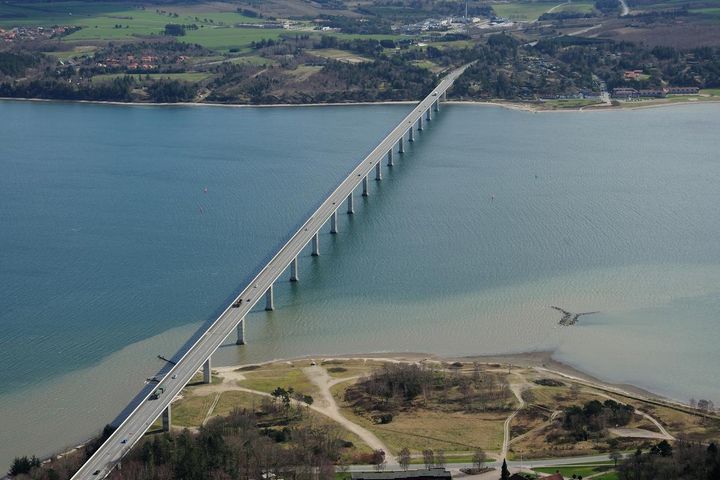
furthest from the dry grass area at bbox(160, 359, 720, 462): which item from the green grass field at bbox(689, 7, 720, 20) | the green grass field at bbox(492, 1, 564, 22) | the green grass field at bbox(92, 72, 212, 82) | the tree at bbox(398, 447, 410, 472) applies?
the green grass field at bbox(492, 1, 564, 22)

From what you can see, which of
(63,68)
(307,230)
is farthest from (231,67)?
(307,230)

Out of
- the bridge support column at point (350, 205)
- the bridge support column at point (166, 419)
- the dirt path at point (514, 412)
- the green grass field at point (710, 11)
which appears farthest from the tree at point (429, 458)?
the green grass field at point (710, 11)

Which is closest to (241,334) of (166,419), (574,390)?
(166,419)

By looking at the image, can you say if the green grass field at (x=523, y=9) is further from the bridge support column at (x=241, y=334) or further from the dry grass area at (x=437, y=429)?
the dry grass area at (x=437, y=429)

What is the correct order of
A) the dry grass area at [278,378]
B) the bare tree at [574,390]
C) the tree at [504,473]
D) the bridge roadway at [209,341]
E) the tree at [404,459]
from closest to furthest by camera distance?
1. the tree at [504,473]
2. the bridge roadway at [209,341]
3. the tree at [404,459]
4. the bare tree at [574,390]
5. the dry grass area at [278,378]

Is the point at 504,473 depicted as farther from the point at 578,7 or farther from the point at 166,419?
the point at 578,7
